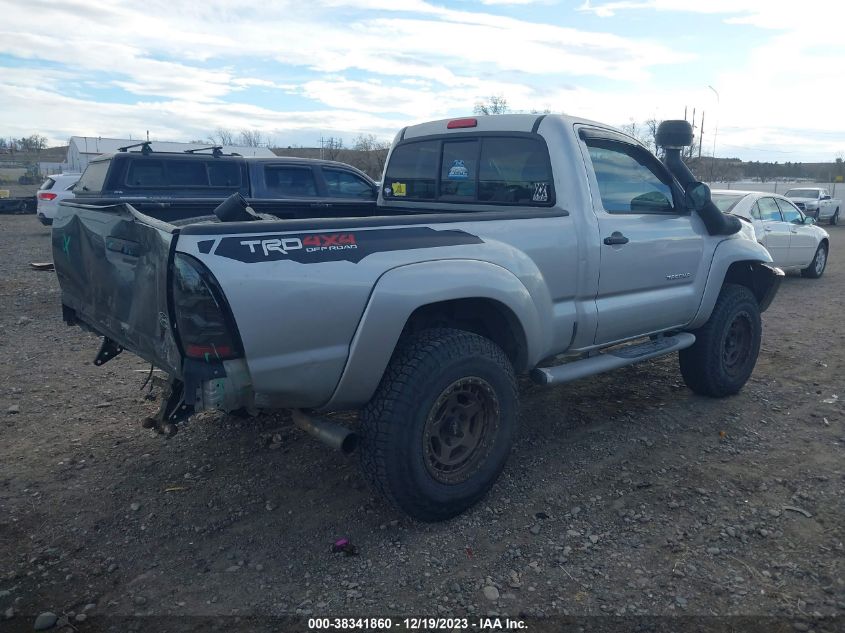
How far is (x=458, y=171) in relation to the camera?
4.88m

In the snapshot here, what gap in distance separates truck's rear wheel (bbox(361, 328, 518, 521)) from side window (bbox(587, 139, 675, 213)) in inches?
60.2

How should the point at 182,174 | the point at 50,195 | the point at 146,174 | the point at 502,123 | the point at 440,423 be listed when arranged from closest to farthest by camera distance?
the point at 440,423 → the point at 502,123 → the point at 146,174 → the point at 182,174 → the point at 50,195

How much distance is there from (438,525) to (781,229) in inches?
407

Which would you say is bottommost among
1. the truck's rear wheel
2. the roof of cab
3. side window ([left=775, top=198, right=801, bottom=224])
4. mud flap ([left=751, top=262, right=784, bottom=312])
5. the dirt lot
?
the dirt lot

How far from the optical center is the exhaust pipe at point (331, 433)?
3.18 meters

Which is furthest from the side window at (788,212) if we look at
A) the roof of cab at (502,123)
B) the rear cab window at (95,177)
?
the rear cab window at (95,177)

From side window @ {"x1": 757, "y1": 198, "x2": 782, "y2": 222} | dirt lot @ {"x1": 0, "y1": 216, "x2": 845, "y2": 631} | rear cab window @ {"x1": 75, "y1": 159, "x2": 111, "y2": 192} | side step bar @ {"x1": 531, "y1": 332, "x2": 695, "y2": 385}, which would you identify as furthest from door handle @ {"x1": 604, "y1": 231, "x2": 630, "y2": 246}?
side window @ {"x1": 757, "y1": 198, "x2": 782, "y2": 222}

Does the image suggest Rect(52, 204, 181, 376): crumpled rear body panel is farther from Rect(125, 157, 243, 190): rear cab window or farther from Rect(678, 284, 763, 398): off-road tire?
Rect(125, 157, 243, 190): rear cab window

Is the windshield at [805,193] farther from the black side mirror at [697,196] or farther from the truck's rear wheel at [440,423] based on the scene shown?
the truck's rear wheel at [440,423]

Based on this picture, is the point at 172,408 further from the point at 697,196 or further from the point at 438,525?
the point at 697,196

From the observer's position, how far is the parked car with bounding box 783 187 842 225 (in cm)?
2550

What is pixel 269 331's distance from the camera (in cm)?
287

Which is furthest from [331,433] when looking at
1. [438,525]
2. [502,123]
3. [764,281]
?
[764,281]

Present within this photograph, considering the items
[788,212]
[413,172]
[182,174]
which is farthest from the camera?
[788,212]
